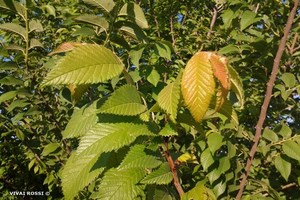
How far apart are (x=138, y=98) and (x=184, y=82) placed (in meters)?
0.20

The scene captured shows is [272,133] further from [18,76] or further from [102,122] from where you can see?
[18,76]

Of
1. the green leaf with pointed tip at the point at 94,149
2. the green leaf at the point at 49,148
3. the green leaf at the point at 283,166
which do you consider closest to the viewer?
the green leaf with pointed tip at the point at 94,149

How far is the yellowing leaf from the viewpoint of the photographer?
2.39 feet

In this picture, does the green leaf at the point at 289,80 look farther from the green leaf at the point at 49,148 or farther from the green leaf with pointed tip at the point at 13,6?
the green leaf at the point at 49,148

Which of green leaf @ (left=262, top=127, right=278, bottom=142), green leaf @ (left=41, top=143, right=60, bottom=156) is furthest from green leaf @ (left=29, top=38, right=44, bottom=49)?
green leaf @ (left=262, top=127, right=278, bottom=142)

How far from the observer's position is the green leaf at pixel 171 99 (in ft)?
2.57

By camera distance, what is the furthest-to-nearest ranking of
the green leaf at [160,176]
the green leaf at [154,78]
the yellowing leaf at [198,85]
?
the green leaf at [154,78]
the green leaf at [160,176]
the yellowing leaf at [198,85]

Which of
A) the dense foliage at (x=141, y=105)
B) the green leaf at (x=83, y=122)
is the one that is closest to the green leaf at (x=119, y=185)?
the dense foliage at (x=141, y=105)

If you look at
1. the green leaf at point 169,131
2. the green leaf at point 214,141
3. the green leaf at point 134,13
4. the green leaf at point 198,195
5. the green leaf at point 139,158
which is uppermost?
the green leaf at point 134,13

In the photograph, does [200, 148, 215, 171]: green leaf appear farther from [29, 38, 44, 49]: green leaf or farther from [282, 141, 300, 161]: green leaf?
[29, 38, 44, 49]: green leaf

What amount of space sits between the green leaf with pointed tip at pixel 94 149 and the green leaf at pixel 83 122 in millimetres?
79

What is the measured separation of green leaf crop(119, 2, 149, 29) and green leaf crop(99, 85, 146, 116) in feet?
1.30

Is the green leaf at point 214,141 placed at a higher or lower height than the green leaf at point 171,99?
lower

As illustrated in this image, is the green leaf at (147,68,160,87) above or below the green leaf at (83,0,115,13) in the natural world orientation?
below
